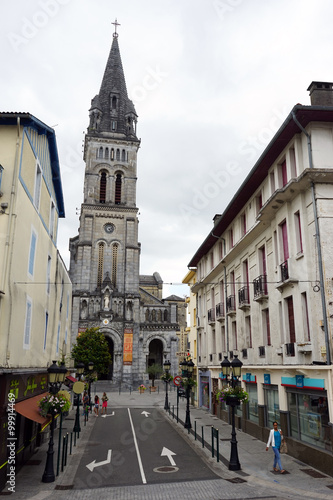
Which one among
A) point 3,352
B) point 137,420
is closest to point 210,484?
point 3,352

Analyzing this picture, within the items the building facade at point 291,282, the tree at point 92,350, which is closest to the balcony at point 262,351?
the building facade at point 291,282

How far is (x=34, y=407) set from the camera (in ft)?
44.1

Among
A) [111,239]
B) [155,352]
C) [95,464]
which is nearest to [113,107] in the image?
[111,239]

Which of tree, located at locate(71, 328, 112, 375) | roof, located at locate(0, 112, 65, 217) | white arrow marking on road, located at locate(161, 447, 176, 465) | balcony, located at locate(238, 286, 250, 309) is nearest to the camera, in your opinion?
roof, located at locate(0, 112, 65, 217)

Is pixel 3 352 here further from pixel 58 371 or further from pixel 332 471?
pixel 332 471

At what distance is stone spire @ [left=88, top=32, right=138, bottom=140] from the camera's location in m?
69.6

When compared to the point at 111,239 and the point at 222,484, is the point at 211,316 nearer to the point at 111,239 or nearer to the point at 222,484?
the point at 222,484

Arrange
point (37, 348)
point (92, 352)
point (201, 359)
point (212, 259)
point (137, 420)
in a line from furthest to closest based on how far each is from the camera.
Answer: point (92, 352), point (201, 359), point (212, 259), point (137, 420), point (37, 348)

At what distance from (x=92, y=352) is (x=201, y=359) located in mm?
12728

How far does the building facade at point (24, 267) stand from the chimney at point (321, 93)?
11325 mm

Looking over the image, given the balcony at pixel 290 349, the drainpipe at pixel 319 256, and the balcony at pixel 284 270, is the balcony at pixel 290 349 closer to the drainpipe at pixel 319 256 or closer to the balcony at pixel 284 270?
the drainpipe at pixel 319 256

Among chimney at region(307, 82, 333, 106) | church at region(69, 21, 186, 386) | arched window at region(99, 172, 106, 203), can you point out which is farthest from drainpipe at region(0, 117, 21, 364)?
arched window at region(99, 172, 106, 203)

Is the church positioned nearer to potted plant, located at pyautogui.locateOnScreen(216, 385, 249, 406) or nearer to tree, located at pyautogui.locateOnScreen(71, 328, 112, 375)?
tree, located at pyautogui.locateOnScreen(71, 328, 112, 375)

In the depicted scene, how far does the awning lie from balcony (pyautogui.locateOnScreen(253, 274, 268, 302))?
10.7 m
